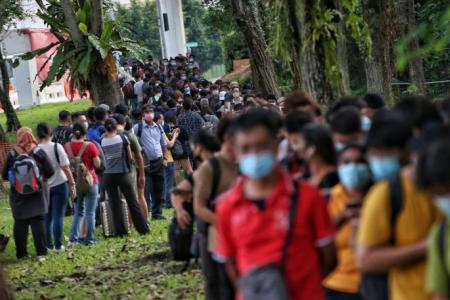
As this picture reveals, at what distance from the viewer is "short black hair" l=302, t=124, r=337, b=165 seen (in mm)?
5578

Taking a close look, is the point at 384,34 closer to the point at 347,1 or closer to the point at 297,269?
the point at 347,1

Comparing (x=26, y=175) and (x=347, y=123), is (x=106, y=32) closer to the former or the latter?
(x=26, y=175)

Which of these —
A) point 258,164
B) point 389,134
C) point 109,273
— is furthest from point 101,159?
point 389,134

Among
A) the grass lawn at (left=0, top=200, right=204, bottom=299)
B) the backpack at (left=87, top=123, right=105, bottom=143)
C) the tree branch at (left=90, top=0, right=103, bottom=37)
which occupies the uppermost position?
the tree branch at (left=90, top=0, right=103, bottom=37)

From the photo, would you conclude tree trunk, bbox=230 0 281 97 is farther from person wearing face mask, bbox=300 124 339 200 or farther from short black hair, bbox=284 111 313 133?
person wearing face mask, bbox=300 124 339 200

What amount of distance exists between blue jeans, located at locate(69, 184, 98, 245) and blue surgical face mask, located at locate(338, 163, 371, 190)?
9.13 metres

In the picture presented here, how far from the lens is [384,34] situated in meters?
19.4

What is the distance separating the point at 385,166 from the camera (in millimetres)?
4664

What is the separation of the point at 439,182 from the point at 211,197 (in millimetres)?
3235

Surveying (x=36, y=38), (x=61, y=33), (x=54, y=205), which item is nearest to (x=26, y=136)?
(x=54, y=205)

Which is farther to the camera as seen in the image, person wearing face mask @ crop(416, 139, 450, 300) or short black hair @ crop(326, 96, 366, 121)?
short black hair @ crop(326, 96, 366, 121)

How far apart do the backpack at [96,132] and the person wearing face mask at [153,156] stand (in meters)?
1.14

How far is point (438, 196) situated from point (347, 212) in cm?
142

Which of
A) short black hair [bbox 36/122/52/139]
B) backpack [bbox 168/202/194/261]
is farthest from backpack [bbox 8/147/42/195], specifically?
backpack [bbox 168/202/194/261]
